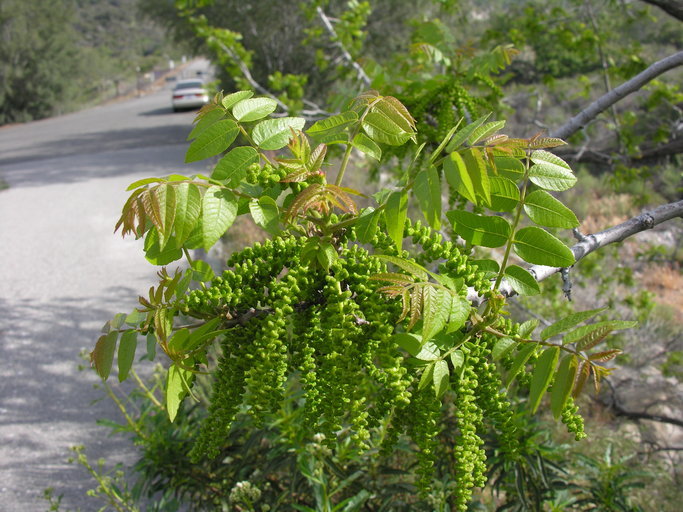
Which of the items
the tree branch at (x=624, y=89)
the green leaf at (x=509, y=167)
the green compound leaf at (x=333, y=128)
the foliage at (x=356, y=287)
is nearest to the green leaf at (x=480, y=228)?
the foliage at (x=356, y=287)

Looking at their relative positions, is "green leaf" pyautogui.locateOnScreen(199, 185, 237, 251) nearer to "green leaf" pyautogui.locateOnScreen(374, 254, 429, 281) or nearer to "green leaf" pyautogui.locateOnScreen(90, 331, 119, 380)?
"green leaf" pyautogui.locateOnScreen(374, 254, 429, 281)

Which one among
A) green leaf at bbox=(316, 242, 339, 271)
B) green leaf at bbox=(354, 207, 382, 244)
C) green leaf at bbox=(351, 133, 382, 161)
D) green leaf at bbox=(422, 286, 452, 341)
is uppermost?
green leaf at bbox=(351, 133, 382, 161)

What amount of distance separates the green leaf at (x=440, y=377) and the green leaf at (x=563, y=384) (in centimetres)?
22

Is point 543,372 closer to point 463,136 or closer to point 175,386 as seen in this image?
point 463,136

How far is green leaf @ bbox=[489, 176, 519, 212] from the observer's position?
1258 millimetres

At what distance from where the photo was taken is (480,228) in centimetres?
131

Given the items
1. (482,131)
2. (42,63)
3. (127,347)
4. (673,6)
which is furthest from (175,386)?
(42,63)

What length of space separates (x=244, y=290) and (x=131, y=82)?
47106 mm

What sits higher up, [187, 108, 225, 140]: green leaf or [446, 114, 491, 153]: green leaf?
[187, 108, 225, 140]: green leaf

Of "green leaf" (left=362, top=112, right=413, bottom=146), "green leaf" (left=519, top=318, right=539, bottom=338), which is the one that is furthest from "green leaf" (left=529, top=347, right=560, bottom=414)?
"green leaf" (left=362, top=112, right=413, bottom=146)

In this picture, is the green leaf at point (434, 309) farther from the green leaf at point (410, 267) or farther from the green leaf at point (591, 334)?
the green leaf at point (591, 334)

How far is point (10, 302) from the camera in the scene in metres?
7.32

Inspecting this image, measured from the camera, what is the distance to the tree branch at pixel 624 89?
88.0 inches

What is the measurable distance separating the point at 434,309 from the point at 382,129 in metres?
0.47
